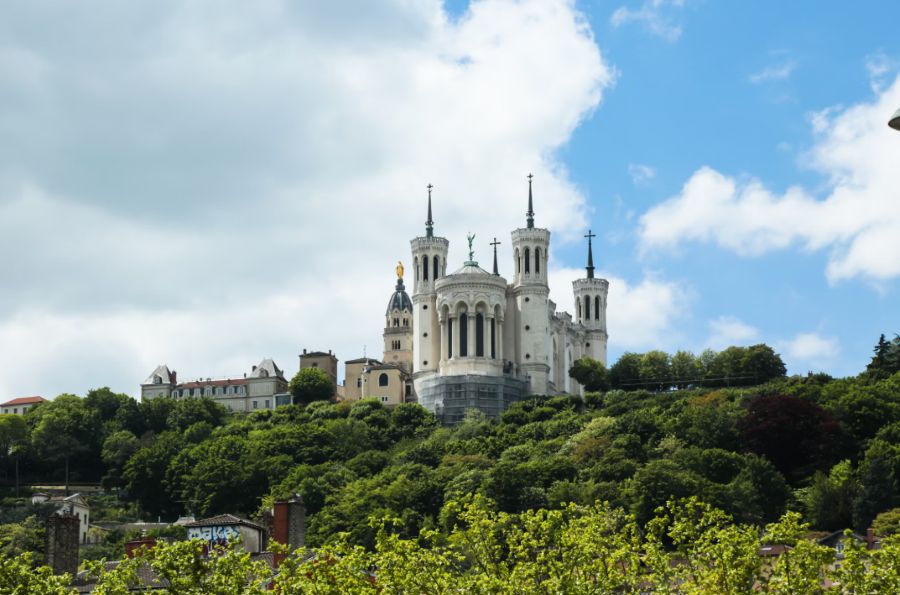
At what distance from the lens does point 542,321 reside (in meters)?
133

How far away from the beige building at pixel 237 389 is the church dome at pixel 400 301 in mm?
15735

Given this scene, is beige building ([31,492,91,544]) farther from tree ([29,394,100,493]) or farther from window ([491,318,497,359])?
window ([491,318,497,359])

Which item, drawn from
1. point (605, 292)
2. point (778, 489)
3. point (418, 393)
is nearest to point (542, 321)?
point (418, 393)

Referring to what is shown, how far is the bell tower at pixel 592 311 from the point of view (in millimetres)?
150250

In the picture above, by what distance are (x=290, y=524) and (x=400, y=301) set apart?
108340 millimetres

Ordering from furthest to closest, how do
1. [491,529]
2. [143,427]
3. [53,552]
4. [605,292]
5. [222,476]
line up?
1. [605,292]
2. [143,427]
3. [222,476]
4. [53,552]
5. [491,529]

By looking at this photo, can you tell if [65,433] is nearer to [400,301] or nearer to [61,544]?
[400,301]

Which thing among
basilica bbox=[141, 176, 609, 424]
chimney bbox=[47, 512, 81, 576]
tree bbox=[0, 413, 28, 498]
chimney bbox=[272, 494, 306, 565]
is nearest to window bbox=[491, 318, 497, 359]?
basilica bbox=[141, 176, 609, 424]

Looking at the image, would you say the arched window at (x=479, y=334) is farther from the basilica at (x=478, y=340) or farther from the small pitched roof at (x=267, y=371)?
the small pitched roof at (x=267, y=371)

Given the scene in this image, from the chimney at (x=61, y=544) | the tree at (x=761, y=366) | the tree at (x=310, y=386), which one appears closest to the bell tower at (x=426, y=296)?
the tree at (x=310, y=386)

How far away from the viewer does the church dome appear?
167m

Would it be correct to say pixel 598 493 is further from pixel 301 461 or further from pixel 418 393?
pixel 418 393

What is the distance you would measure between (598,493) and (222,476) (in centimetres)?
2994

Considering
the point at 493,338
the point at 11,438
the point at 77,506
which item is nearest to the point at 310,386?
the point at 493,338
